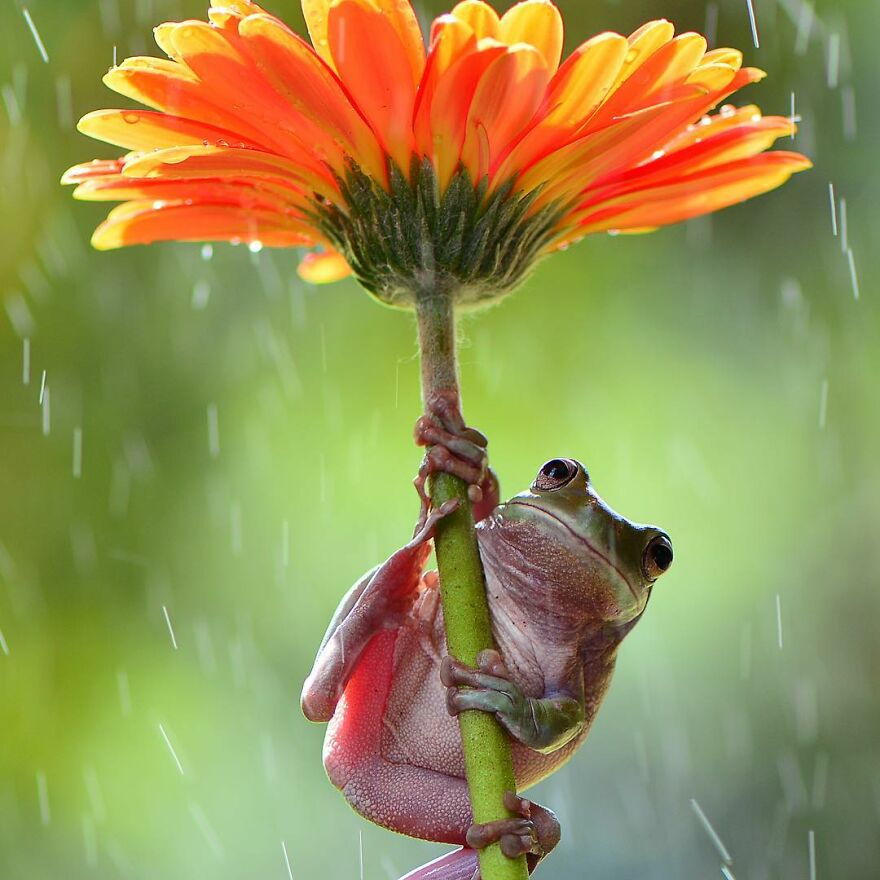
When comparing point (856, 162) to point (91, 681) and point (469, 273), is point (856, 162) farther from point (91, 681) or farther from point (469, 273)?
point (469, 273)

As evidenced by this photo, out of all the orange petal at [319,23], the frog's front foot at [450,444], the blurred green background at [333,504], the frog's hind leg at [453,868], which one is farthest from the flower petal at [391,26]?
the blurred green background at [333,504]

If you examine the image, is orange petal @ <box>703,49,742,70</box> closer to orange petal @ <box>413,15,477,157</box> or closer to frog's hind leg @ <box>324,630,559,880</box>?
orange petal @ <box>413,15,477,157</box>

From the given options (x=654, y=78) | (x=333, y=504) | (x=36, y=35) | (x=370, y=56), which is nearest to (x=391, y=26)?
(x=370, y=56)

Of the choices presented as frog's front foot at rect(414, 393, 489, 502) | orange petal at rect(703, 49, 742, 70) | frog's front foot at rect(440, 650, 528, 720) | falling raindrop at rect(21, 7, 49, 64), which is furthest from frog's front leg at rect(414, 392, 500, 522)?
falling raindrop at rect(21, 7, 49, 64)

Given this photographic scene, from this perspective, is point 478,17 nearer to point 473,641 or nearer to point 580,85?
point 580,85

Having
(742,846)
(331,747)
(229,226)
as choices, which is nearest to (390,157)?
(229,226)

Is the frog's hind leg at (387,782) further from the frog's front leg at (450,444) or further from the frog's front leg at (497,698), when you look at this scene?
the frog's front leg at (450,444)
